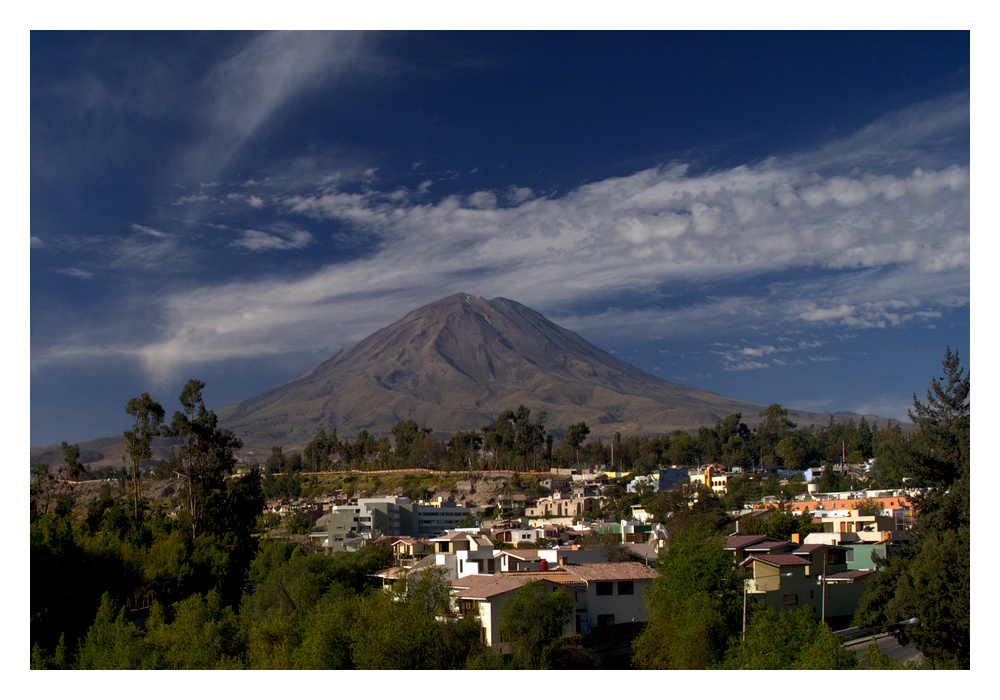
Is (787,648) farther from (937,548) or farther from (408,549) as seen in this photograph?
(408,549)

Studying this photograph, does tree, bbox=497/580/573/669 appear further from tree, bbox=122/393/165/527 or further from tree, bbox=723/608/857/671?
tree, bbox=122/393/165/527

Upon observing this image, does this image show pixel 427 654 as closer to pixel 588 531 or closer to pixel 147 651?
pixel 147 651

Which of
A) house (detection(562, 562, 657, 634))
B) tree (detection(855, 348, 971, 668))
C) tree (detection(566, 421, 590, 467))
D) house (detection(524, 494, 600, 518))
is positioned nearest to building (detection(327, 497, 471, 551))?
house (detection(524, 494, 600, 518))

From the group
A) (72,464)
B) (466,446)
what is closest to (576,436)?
(466,446)

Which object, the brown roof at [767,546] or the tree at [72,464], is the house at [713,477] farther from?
the tree at [72,464]

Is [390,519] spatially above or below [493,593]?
below

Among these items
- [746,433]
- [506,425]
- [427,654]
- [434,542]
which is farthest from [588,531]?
[746,433]

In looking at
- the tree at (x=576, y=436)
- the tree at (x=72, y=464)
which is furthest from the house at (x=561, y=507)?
the tree at (x=72, y=464)
